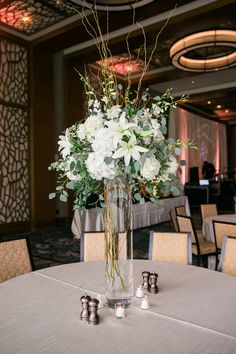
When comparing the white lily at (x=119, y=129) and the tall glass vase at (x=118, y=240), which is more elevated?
the white lily at (x=119, y=129)

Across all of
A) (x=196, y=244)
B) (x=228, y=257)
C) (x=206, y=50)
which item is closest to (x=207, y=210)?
(x=196, y=244)

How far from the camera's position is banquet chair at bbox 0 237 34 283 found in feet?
7.14

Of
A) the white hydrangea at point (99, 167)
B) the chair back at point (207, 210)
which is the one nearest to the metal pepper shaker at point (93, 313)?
the white hydrangea at point (99, 167)

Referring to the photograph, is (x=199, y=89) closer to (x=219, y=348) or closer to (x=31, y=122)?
(x=31, y=122)

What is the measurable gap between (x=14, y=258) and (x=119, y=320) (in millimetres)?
1163

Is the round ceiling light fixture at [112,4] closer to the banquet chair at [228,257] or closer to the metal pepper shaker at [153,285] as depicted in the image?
the banquet chair at [228,257]

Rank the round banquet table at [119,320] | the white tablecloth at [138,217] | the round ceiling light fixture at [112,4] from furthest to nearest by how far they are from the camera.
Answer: the white tablecloth at [138,217]
the round ceiling light fixture at [112,4]
the round banquet table at [119,320]

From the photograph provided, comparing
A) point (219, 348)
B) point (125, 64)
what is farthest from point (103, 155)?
point (125, 64)

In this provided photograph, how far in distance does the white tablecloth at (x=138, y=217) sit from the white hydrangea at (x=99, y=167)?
3.21 meters

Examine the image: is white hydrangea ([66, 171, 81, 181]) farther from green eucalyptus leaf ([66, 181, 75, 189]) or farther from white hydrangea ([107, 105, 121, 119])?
white hydrangea ([107, 105, 121, 119])

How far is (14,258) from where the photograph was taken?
2.23 m

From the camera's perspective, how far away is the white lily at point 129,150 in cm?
123

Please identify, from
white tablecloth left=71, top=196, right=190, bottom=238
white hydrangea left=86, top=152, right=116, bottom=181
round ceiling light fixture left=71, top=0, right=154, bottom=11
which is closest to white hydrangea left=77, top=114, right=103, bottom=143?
white hydrangea left=86, top=152, right=116, bottom=181

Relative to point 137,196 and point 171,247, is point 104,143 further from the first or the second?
point 171,247
